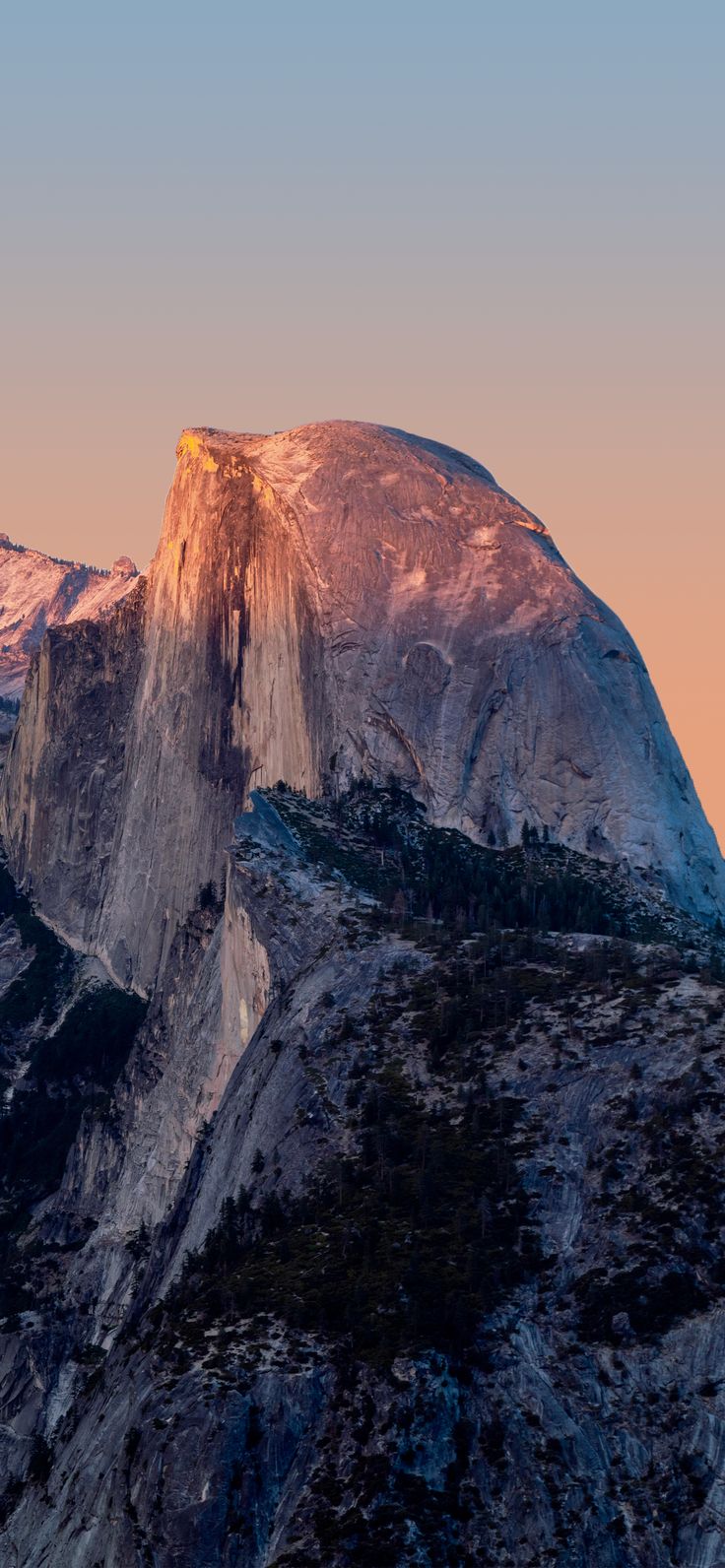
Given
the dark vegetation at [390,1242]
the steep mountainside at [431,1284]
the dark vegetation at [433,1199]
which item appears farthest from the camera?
the dark vegetation at [390,1242]

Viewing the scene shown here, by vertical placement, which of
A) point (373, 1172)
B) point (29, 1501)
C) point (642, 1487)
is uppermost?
point (373, 1172)

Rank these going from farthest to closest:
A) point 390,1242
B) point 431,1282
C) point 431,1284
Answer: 1. point 390,1242
2. point 431,1282
3. point 431,1284

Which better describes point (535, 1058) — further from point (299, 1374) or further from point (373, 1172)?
point (299, 1374)

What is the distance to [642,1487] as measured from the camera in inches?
4830

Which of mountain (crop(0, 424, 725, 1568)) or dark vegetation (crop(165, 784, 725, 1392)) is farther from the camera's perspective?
dark vegetation (crop(165, 784, 725, 1392))

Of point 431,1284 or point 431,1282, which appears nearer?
point 431,1284

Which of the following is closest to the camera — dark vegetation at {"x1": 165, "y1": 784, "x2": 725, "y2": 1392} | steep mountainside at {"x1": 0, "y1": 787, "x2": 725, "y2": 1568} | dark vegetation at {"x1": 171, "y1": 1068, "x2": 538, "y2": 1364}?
steep mountainside at {"x1": 0, "y1": 787, "x2": 725, "y2": 1568}

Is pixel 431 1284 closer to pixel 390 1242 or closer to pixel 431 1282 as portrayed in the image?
pixel 431 1282

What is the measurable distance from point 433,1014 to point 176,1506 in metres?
48.6

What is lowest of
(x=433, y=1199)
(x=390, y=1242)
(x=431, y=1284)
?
(x=431, y=1284)

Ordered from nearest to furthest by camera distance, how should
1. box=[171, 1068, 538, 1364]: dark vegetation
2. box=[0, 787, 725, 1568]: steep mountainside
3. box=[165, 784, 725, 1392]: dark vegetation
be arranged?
box=[0, 787, 725, 1568]: steep mountainside < box=[165, 784, 725, 1392]: dark vegetation < box=[171, 1068, 538, 1364]: dark vegetation

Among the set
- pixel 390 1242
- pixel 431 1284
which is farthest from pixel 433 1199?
pixel 431 1284

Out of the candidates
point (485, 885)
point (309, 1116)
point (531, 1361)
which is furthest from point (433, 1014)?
point (531, 1361)

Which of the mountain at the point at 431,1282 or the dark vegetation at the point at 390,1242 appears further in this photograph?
the dark vegetation at the point at 390,1242
